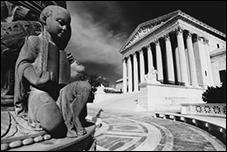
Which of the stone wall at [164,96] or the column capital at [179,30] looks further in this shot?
the column capital at [179,30]

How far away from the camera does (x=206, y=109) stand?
32.8ft

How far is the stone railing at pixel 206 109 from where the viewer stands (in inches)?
351

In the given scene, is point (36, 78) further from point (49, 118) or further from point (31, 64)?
point (49, 118)

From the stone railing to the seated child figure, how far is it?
10055 mm

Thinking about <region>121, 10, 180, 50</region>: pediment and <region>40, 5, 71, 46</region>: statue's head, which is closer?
<region>40, 5, 71, 46</region>: statue's head

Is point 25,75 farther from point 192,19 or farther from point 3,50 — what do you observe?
point 192,19

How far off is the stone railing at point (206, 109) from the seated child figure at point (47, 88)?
33.0ft

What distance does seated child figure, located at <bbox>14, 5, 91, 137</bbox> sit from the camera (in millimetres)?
2109

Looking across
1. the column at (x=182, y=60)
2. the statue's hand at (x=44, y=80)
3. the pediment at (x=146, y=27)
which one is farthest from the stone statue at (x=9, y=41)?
the pediment at (x=146, y=27)

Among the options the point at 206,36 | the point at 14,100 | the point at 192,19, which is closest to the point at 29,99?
the point at 14,100

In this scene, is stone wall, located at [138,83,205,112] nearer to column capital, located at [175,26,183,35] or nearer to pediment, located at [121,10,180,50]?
column capital, located at [175,26,183,35]

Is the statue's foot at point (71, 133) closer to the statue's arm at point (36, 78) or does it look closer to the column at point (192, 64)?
the statue's arm at point (36, 78)

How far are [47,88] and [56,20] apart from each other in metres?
1.38

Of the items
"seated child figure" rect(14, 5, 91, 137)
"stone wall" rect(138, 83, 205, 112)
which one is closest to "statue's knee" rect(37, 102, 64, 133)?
"seated child figure" rect(14, 5, 91, 137)
